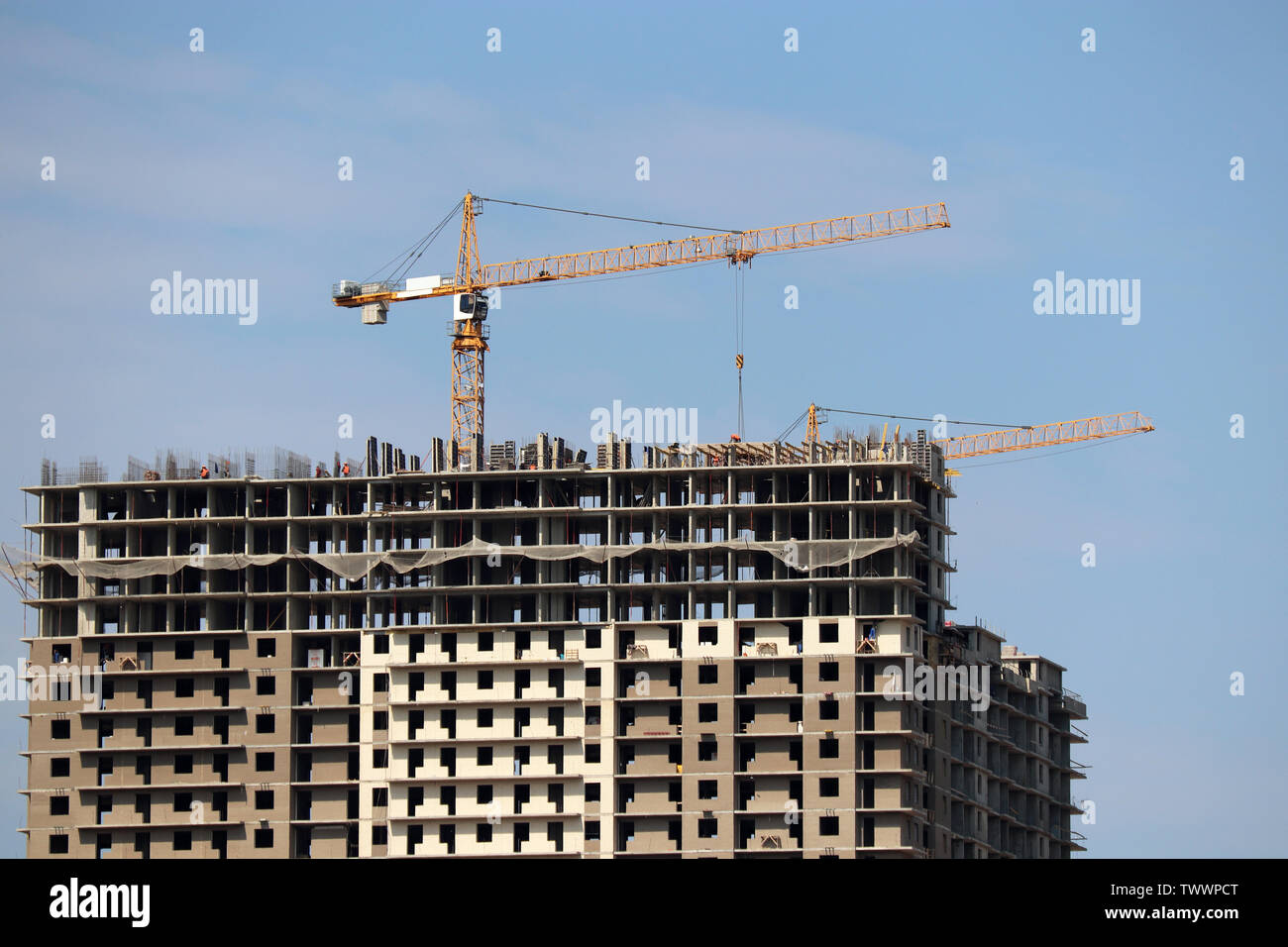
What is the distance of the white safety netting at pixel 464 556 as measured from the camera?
607ft

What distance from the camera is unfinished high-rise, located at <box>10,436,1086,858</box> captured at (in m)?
184

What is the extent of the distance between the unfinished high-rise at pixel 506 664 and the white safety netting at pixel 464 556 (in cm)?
27

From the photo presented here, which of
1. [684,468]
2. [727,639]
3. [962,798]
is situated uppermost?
[684,468]

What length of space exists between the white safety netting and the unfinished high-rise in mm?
268

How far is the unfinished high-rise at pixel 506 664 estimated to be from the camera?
184 metres

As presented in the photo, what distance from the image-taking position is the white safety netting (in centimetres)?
18512

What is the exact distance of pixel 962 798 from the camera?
19525cm

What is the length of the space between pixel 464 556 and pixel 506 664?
8.11 meters

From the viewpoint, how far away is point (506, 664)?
188 meters

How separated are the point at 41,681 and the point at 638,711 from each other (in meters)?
43.1
